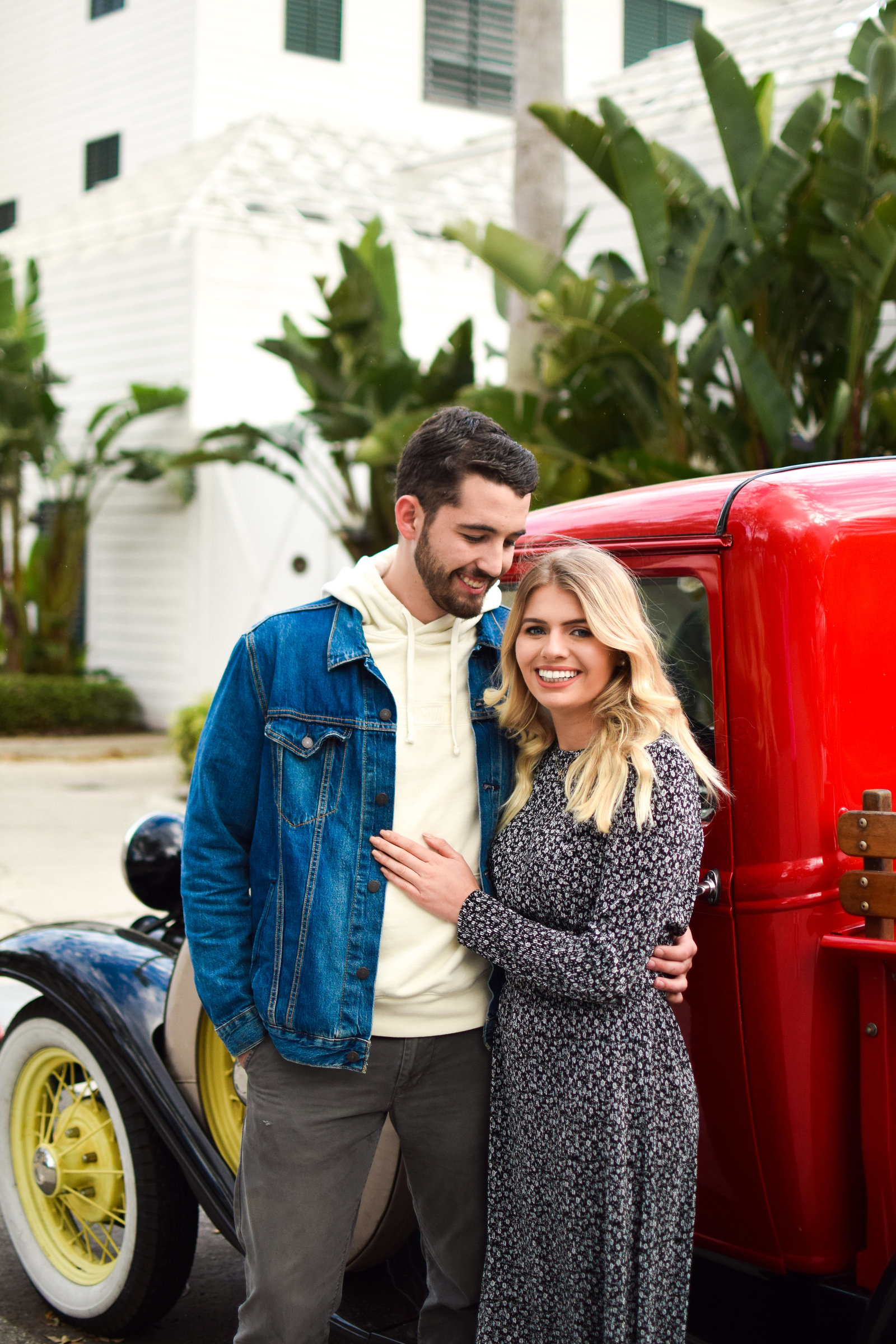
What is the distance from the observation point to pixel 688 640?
2453 millimetres

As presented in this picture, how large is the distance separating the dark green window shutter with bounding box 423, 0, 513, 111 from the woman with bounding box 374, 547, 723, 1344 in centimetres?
1925

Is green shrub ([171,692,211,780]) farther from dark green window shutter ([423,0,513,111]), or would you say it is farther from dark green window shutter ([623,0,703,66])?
dark green window shutter ([623,0,703,66])

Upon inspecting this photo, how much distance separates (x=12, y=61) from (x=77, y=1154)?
21.9 meters

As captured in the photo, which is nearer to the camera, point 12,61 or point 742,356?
point 742,356

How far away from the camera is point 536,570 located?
2262 millimetres

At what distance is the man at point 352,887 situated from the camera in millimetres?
2240

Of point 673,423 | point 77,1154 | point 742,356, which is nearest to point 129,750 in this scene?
point 673,423

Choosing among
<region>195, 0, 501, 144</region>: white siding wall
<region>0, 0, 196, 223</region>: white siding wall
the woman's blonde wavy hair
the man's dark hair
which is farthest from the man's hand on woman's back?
<region>0, 0, 196, 223</region>: white siding wall

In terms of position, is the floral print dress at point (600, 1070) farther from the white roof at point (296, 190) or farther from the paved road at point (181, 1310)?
the white roof at point (296, 190)

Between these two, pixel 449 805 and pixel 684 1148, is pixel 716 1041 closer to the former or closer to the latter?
pixel 684 1148

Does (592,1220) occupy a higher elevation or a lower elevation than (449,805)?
lower

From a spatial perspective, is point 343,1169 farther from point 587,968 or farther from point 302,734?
point 302,734

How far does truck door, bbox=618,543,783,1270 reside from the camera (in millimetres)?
2309

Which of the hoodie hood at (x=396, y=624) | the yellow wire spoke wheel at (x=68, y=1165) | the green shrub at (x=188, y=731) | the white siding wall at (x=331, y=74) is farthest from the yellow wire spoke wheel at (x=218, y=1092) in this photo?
the white siding wall at (x=331, y=74)
